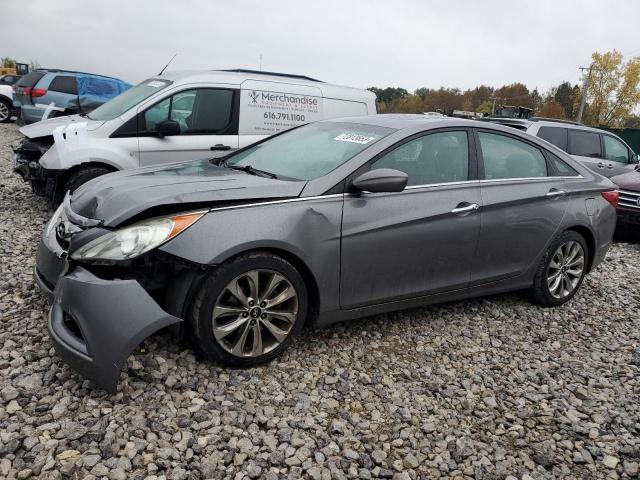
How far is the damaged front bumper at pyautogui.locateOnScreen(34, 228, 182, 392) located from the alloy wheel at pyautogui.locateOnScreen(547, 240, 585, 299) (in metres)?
3.33

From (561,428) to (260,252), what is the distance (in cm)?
197

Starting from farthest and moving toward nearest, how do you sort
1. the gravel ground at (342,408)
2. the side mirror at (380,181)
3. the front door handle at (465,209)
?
the front door handle at (465,209) < the side mirror at (380,181) < the gravel ground at (342,408)

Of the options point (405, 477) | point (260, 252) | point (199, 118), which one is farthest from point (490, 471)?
point (199, 118)

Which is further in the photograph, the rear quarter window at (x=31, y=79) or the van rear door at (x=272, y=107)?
the rear quarter window at (x=31, y=79)

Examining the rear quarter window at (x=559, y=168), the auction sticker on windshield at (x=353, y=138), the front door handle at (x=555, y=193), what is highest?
the auction sticker on windshield at (x=353, y=138)

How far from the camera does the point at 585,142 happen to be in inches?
416

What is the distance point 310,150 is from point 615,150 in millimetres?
9662

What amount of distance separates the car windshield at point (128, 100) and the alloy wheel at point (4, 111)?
1359 centimetres

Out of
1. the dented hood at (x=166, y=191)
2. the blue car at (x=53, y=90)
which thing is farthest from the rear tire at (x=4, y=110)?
the dented hood at (x=166, y=191)

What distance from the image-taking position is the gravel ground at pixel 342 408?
2500 mm

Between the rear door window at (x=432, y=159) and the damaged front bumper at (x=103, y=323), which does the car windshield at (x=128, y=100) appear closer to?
the rear door window at (x=432, y=159)

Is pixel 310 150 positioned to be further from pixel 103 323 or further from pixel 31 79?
pixel 31 79

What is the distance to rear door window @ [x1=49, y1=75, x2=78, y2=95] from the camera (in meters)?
14.2

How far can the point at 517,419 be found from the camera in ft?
10.1
